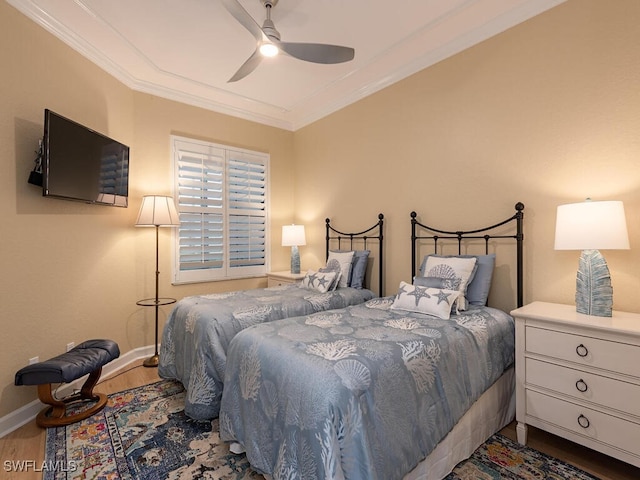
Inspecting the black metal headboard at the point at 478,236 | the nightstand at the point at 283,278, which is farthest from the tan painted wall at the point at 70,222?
the black metal headboard at the point at 478,236

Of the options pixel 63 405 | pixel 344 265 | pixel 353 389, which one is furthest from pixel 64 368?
pixel 344 265

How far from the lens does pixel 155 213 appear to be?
3.25 metres

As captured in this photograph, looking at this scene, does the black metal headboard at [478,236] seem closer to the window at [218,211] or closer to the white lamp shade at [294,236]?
the white lamp shade at [294,236]

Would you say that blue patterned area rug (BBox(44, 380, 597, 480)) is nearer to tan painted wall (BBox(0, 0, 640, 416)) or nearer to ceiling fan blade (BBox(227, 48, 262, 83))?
tan painted wall (BBox(0, 0, 640, 416))

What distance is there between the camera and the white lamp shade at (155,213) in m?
3.24

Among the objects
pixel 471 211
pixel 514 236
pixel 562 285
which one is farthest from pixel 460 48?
pixel 562 285

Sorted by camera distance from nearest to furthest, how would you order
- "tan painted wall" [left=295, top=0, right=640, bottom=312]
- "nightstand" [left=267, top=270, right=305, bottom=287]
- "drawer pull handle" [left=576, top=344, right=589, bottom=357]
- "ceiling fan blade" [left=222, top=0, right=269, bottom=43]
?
"drawer pull handle" [left=576, top=344, right=589, bottom=357]
"ceiling fan blade" [left=222, top=0, right=269, bottom=43]
"tan painted wall" [left=295, top=0, right=640, bottom=312]
"nightstand" [left=267, top=270, right=305, bottom=287]

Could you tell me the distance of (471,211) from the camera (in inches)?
108

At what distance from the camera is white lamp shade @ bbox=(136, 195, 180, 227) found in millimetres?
3238

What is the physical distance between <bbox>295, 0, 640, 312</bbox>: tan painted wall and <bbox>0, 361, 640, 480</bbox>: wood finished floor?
0.89 m

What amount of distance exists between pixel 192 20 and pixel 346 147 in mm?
2065

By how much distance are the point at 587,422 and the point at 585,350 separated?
1.28 ft

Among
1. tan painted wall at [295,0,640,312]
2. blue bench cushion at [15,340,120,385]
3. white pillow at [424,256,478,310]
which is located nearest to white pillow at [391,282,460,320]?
white pillow at [424,256,478,310]

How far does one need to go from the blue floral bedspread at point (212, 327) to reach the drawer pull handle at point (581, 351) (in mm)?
1774
